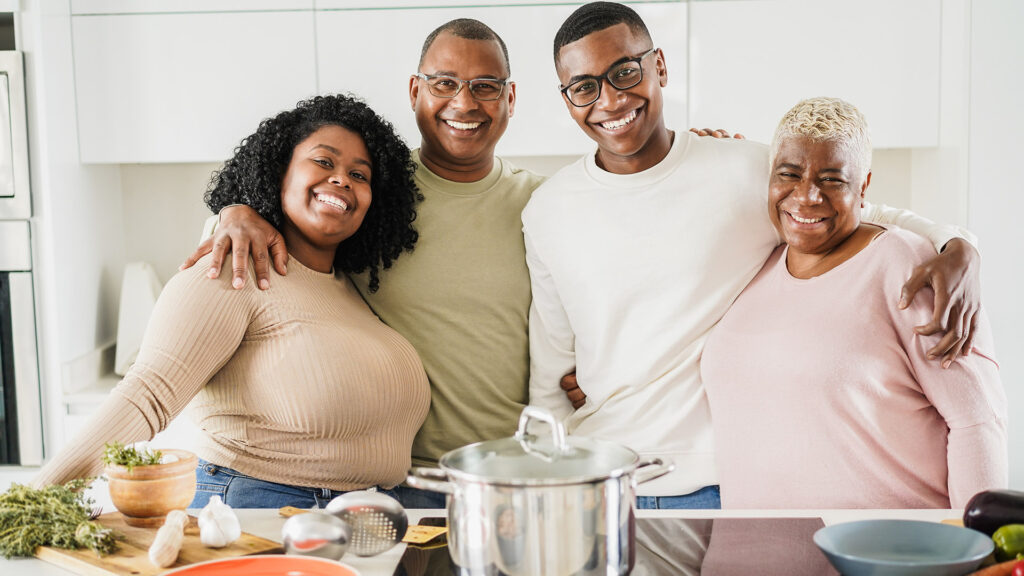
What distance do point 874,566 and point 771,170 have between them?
78 centimetres

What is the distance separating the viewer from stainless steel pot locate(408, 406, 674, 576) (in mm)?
881

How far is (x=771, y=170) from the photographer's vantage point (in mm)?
1525

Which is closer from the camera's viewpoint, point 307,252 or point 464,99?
point 307,252

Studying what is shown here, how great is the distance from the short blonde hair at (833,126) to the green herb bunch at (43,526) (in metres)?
1.14

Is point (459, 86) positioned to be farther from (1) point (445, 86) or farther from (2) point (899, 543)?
(2) point (899, 543)

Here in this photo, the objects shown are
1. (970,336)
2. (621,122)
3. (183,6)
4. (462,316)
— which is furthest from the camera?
(183,6)

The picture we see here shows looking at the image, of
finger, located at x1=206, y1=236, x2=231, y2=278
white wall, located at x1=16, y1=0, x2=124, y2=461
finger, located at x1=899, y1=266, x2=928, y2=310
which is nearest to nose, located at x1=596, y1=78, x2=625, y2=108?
finger, located at x1=899, y1=266, x2=928, y2=310

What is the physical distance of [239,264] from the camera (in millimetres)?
1482

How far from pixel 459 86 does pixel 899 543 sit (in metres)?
1.16

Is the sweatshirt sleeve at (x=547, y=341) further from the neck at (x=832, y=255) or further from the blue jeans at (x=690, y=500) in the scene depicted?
the neck at (x=832, y=255)

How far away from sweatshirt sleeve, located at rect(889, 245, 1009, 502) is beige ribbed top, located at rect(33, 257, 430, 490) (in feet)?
2.70

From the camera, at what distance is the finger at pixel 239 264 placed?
1.47m

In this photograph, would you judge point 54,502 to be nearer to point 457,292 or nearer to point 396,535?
point 396,535

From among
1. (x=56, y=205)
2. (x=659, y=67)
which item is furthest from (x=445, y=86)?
(x=56, y=205)
